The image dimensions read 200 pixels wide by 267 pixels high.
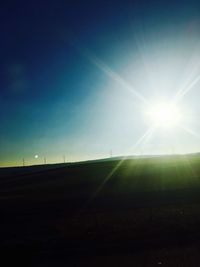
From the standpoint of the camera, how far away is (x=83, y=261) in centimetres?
1230

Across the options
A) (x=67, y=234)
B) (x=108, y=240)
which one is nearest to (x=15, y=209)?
(x=67, y=234)

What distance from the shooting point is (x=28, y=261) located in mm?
12852

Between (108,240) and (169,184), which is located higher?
(169,184)

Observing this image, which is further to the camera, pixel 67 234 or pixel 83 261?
pixel 67 234

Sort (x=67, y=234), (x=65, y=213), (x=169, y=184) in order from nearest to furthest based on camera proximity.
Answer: (x=67, y=234), (x=65, y=213), (x=169, y=184)

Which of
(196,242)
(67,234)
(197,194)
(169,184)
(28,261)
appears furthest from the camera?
(169,184)

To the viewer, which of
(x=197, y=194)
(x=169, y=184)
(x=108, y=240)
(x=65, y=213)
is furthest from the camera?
(x=169, y=184)

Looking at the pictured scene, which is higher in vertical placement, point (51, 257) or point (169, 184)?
point (169, 184)

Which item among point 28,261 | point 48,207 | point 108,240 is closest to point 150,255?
point 108,240

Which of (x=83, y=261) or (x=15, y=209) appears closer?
(x=83, y=261)

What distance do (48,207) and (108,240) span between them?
497 inches

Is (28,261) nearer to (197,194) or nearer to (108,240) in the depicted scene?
(108,240)

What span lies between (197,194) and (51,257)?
18.2m

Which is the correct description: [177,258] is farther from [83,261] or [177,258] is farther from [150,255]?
[83,261]
